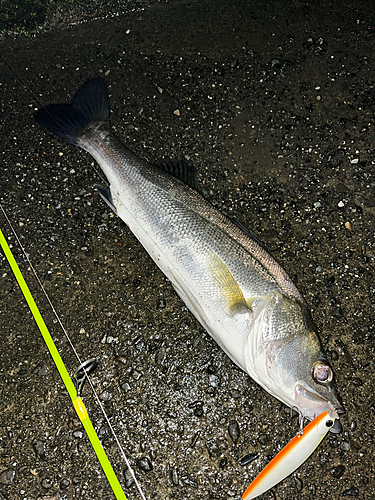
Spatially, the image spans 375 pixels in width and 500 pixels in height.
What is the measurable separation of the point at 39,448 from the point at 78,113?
2.70 m

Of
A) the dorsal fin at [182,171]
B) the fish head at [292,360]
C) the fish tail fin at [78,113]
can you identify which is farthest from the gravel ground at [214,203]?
the fish head at [292,360]

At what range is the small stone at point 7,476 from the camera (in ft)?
9.04

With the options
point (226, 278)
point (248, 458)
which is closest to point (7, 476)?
point (248, 458)

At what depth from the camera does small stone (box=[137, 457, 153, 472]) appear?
9.15 ft

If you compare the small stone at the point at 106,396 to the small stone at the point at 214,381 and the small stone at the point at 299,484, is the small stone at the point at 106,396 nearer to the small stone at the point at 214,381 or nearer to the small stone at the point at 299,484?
the small stone at the point at 214,381

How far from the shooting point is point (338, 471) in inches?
111

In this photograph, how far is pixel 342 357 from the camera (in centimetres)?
301

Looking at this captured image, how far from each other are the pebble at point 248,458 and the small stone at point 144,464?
2.25 ft

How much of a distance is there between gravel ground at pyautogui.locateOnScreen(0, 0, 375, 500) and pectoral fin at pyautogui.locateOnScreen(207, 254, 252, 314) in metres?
Result: 0.59

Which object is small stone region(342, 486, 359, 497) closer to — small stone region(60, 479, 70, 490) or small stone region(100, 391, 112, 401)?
small stone region(100, 391, 112, 401)

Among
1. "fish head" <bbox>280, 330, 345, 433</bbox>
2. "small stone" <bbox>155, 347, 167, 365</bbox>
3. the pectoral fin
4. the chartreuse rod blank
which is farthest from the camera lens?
"small stone" <bbox>155, 347, 167, 365</bbox>

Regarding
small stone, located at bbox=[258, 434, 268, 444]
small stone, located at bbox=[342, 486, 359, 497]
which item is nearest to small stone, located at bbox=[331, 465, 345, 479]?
small stone, located at bbox=[342, 486, 359, 497]

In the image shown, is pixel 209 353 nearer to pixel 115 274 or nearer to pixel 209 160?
pixel 115 274

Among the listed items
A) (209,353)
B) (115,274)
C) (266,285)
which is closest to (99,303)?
(115,274)
